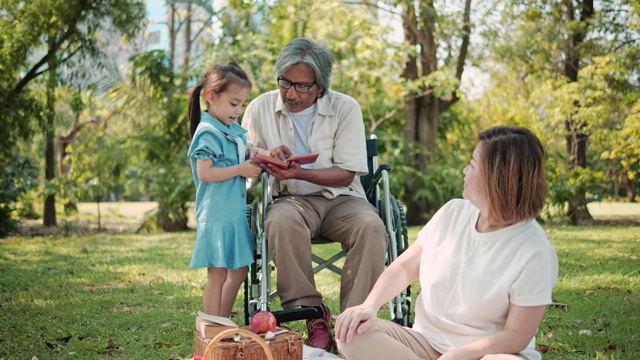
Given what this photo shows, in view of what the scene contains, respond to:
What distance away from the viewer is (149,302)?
14.7 ft

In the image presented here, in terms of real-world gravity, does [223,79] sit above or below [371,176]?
above

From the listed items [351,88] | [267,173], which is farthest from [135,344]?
[351,88]

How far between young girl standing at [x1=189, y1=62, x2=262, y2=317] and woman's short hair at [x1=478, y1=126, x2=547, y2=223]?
5.01 feet

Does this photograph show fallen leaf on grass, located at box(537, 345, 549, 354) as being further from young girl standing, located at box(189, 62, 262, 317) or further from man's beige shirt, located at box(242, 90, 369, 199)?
young girl standing, located at box(189, 62, 262, 317)

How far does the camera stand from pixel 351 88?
10.5m

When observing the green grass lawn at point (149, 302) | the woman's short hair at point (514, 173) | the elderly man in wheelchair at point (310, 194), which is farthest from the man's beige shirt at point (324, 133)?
the woman's short hair at point (514, 173)

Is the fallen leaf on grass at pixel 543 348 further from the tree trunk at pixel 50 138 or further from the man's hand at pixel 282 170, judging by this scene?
the tree trunk at pixel 50 138

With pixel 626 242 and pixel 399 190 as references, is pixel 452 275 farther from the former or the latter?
pixel 399 190

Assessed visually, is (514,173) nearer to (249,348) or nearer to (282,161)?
(249,348)

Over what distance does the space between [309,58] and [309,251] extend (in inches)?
37.2

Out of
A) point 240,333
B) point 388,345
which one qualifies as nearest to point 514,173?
point 388,345

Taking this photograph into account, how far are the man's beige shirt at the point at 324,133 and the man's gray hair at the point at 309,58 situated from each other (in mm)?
166

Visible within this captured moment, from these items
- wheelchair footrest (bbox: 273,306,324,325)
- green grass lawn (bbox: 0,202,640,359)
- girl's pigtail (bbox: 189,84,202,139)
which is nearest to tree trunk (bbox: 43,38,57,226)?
green grass lawn (bbox: 0,202,640,359)

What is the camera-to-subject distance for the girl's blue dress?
322 cm
